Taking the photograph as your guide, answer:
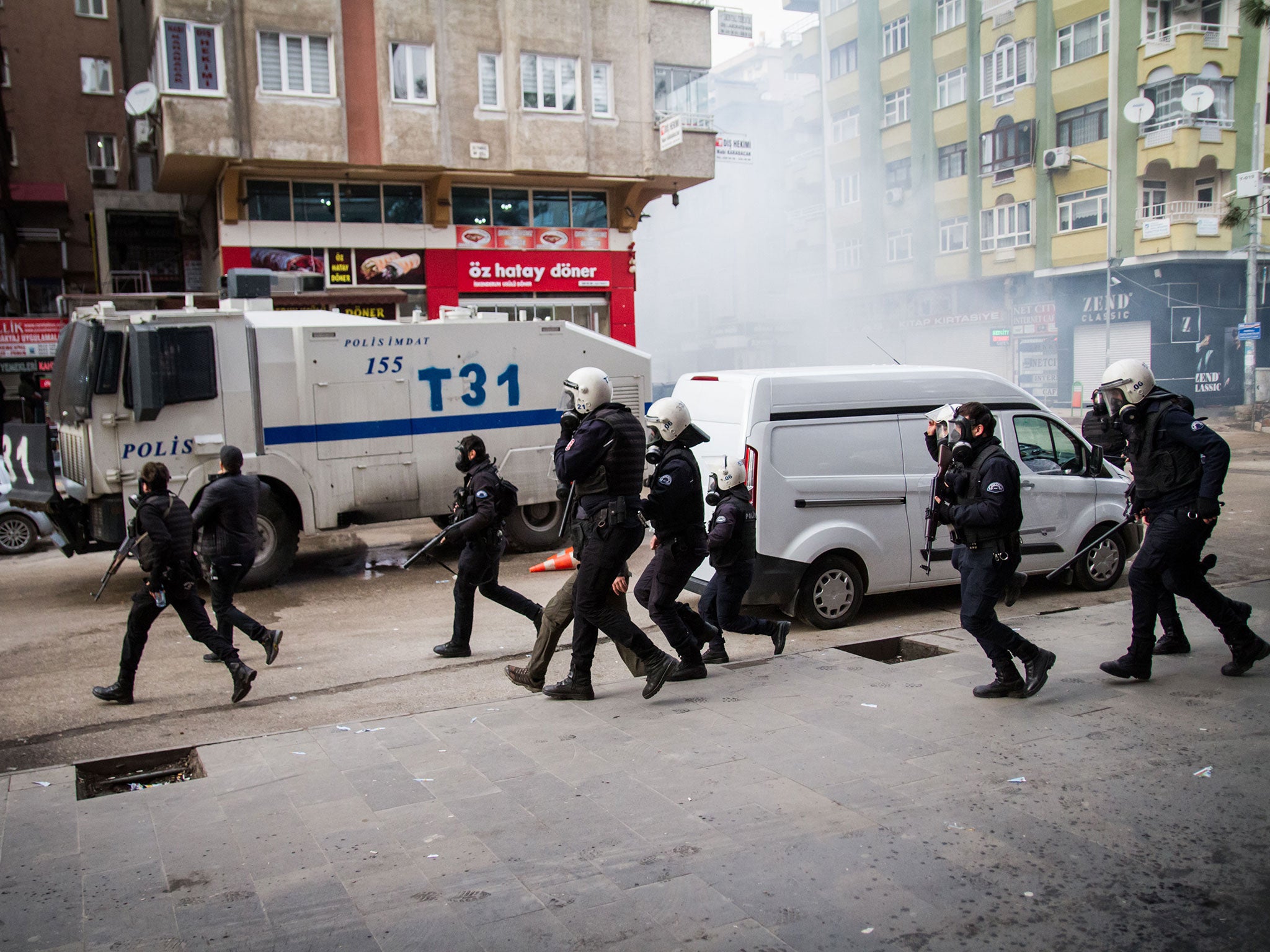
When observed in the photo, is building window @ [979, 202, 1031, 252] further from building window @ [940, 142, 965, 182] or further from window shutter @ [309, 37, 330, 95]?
window shutter @ [309, 37, 330, 95]

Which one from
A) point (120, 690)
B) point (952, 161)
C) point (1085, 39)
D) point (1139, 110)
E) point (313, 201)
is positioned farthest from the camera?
point (952, 161)

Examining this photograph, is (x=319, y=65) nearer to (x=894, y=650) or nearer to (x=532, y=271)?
(x=532, y=271)

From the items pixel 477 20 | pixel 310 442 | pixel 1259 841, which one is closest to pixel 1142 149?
pixel 477 20

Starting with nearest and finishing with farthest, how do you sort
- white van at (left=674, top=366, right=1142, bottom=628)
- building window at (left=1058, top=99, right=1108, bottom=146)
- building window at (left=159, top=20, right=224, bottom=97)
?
1. white van at (left=674, top=366, right=1142, bottom=628)
2. building window at (left=159, top=20, right=224, bottom=97)
3. building window at (left=1058, top=99, right=1108, bottom=146)

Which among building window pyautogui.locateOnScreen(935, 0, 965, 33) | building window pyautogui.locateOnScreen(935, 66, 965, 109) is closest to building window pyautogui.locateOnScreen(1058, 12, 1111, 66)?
building window pyautogui.locateOnScreen(935, 66, 965, 109)

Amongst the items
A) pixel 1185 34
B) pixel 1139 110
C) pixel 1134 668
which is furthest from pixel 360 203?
pixel 1185 34

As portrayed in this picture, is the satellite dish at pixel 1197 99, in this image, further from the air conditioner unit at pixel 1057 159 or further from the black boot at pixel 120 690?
the black boot at pixel 120 690

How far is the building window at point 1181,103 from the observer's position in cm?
3019

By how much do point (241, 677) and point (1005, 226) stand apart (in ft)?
110

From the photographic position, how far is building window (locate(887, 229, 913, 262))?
36438mm

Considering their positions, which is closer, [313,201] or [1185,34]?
[313,201]

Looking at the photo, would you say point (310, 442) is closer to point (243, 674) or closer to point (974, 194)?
point (243, 674)

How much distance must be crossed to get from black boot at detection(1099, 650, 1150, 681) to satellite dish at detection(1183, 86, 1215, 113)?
29710mm

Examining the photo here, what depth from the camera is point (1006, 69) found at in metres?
33.1
